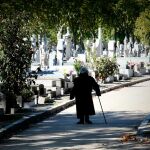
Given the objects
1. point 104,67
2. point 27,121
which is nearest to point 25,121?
point 27,121

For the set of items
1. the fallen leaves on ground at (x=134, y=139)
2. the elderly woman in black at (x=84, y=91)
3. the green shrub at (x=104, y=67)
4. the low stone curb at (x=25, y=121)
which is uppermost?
the green shrub at (x=104, y=67)

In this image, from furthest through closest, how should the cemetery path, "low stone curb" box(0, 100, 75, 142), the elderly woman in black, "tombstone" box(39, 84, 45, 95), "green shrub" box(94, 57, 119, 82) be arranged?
1. "green shrub" box(94, 57, 119, 82)
2. "tombstone" box(39, 84, 45, 95)
3. the elderly woman in black
4. "low stone curb" box(0, 100, 75, 142)
5. the cemetery path

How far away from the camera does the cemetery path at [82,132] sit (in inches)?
440

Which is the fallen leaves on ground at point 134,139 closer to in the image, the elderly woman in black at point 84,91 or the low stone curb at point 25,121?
the low stone curb at point 25,121

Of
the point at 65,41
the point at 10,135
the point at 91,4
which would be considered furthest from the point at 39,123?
the point at 65,41

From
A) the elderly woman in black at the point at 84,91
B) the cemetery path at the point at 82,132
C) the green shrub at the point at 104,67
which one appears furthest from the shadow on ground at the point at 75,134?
the green shrub at the point at 104,67

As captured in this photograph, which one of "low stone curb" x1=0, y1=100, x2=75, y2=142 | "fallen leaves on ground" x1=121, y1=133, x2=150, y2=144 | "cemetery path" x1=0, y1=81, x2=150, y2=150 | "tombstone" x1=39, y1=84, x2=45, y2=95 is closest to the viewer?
"cemetery path" x1=0, y1=81, x2=150, y2=150

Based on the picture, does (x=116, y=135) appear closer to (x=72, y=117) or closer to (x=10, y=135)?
(x=10, y=135)

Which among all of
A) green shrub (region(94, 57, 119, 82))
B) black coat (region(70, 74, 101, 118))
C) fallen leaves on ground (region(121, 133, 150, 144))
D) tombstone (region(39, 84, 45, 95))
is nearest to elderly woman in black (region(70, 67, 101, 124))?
black coat (region(70, 74, 101, 118))

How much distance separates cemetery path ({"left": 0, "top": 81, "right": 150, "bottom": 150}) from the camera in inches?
440

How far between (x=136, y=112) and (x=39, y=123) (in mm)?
3678

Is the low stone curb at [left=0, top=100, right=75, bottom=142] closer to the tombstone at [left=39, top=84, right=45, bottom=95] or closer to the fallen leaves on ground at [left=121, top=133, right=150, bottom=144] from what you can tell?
the tombstone at [left=39, top=84, right=45, bottom=95]

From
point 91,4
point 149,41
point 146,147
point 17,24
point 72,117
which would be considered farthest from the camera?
point 149,41

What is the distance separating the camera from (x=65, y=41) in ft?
186
